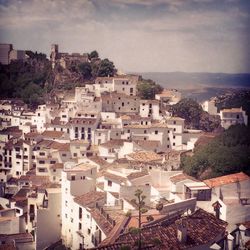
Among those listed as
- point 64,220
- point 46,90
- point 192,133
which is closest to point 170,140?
point 192,133

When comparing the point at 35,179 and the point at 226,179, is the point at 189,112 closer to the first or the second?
the point at 35,179

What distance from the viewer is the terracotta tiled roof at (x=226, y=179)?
7680 mm

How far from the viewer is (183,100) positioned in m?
13.8

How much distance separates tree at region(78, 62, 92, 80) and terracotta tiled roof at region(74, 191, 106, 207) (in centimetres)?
958

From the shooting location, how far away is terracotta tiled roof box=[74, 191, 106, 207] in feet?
26.6

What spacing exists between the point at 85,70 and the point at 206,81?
9361 mm

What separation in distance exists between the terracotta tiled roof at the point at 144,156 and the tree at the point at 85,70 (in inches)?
291

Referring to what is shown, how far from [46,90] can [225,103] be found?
751cm

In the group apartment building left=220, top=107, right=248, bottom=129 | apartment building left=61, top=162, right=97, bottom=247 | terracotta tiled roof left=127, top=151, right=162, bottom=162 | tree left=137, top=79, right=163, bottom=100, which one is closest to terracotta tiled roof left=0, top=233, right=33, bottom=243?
apartment building left=61, top=162, right=97, bottom=247

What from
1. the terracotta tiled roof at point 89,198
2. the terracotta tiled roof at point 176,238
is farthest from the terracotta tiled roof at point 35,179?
the terracotta tiled roof at point 176,238

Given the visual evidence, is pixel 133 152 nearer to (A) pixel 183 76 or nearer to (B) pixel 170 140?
(B) pixel 170 140

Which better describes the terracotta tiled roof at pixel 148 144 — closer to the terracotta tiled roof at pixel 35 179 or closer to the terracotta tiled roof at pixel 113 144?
the terracotta tiled roof at pixel 113 144

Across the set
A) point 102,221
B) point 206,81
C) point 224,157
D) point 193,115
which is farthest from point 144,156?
point 102,221

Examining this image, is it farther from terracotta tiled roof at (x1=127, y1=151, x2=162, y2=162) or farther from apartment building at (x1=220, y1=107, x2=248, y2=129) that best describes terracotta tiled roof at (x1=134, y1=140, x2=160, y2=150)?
apartment building at (x1=220, y1=107, x2=248, y2=129)
